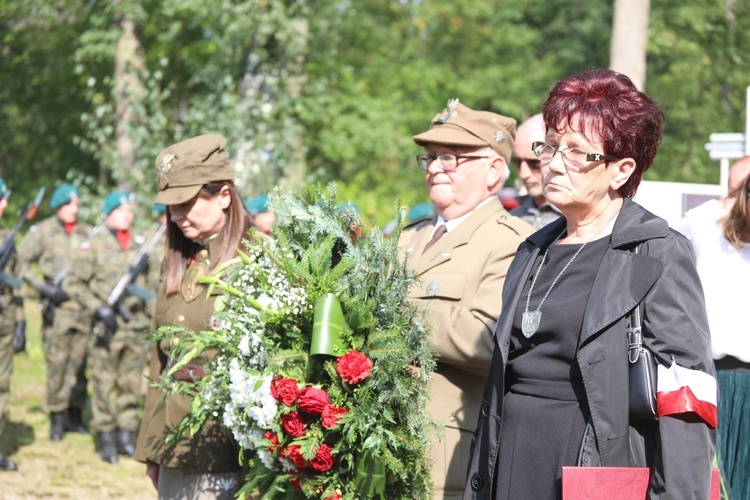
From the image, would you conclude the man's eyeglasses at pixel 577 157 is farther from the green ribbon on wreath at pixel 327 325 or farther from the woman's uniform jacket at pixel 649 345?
the green ribbon on wreath at pixel 327 325

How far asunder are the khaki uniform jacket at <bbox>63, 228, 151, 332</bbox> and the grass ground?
51.1 inches

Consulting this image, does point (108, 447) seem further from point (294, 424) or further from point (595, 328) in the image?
point (595, 328)

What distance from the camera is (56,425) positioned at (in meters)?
9.21

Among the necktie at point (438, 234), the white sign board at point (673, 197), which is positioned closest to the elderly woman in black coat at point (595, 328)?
the necktie at point (438, 234)

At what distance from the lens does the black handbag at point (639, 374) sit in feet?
7.79

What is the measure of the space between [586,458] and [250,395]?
1304 mm

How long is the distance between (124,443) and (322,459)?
6295 millimetres

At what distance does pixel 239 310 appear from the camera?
3527 millimetres

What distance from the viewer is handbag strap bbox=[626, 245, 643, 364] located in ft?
7.93

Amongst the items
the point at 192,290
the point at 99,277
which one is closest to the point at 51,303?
the point at 99,277

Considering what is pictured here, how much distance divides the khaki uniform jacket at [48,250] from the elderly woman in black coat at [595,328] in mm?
7608

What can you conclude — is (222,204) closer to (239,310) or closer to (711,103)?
(239,310)

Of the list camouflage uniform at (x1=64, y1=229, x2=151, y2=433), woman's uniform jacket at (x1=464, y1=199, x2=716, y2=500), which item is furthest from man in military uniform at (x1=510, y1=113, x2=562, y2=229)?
camouflage uniform at (x1=64, y1=229, x2=151, y2=433)

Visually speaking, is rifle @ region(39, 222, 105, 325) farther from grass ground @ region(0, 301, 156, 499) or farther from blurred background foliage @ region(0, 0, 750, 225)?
blurred background foliage @ region(0, 0, 750, 225)
